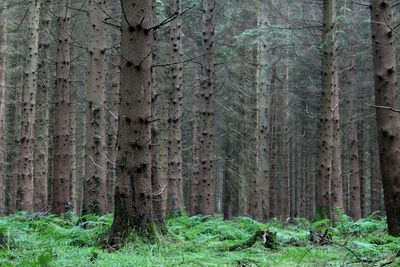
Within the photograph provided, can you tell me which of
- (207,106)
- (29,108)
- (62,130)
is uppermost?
(29,108)

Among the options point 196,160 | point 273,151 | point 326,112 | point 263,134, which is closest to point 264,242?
point 326,112

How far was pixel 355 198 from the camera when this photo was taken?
19047 mm

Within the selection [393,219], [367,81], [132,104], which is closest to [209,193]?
[393,219]

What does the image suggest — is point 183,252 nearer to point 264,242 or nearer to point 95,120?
point 264,242

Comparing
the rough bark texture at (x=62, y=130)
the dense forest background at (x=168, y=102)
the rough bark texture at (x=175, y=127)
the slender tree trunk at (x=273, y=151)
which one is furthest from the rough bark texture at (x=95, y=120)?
the slender tree trunk at (x=273, y=151)

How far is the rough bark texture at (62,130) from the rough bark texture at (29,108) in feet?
7.64

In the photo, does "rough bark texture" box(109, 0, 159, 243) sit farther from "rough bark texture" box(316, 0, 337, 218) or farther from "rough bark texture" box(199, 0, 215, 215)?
"rough bark texture" box(199, 0, 215, 215)

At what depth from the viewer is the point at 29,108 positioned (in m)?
15.0

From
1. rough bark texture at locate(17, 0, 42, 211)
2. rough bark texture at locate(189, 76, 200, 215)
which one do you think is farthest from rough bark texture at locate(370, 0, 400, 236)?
rough bark texture at locate(189, 76, 200, 215)

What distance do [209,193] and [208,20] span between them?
16.7 ft

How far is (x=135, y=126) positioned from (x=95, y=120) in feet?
16.3

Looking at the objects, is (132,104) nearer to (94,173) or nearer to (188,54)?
(94,173)

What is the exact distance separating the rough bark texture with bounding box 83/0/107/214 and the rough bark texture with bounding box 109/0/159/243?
4645 mm

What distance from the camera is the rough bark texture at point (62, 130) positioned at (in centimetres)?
1226
